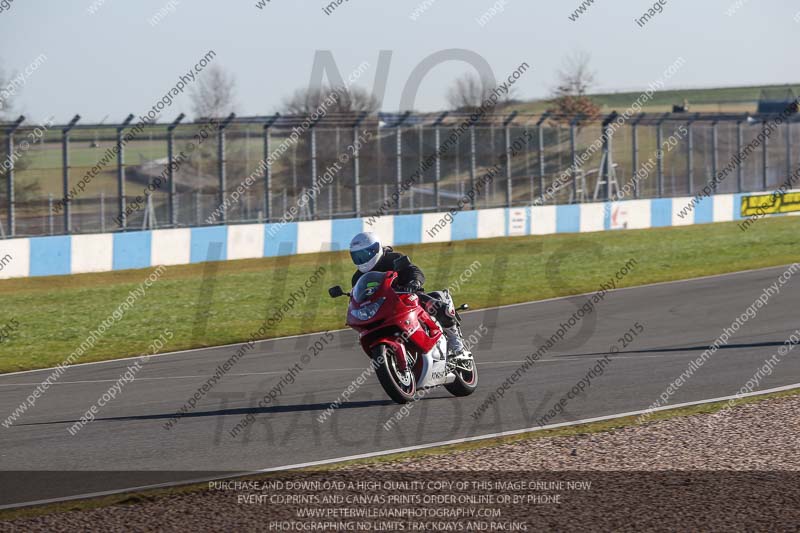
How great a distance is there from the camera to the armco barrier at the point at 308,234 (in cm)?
2564

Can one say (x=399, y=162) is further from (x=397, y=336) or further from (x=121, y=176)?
(x=397, y=336)

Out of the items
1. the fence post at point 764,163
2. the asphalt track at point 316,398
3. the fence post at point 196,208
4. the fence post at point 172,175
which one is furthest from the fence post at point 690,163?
the asphalt track at point 316,398

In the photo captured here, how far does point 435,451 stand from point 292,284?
15.8 meters

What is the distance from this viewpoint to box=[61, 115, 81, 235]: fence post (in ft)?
86.7

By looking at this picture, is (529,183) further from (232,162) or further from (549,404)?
(549,404)

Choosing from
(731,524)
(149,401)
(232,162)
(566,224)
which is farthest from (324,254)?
(731,524)

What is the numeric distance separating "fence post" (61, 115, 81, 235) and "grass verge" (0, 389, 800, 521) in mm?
20034

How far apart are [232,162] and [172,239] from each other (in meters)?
3.95

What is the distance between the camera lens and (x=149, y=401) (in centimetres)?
1121

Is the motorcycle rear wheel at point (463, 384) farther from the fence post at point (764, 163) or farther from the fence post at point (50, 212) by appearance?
the fence post at point (764, 163)

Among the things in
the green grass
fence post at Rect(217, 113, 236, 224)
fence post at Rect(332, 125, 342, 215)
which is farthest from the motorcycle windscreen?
fence post at Rect(332, 125, 342, 215)

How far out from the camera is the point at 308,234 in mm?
30469

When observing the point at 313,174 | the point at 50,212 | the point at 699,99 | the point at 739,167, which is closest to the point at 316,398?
the point at 50,212

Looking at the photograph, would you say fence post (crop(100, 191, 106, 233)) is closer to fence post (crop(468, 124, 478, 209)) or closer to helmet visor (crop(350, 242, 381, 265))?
fence post (crop(468, 124, 478, 209))
